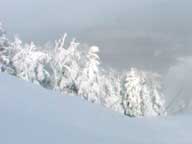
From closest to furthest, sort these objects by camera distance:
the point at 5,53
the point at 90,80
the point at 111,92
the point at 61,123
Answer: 1. the point at 61,123
2. the point at 5,53
3. the point at 90,80
4. the point at 111,92

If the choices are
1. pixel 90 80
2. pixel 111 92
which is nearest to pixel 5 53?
pixel 90 80

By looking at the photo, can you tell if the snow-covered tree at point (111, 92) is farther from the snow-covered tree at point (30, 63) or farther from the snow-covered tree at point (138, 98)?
the snow-covered tree at point (30, 63)

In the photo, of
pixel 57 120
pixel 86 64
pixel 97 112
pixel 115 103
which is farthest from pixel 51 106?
pixel 115 103

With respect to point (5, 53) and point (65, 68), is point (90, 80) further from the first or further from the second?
point (5, 53)

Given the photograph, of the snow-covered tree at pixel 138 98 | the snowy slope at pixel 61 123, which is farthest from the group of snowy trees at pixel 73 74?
the snowy slope at pixel 61 123

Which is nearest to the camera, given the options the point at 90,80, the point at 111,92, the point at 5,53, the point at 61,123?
the point at 61,123
